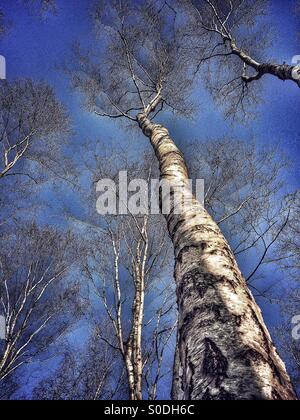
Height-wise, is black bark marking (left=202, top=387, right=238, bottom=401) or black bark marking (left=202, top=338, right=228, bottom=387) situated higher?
black bark marking (left=202, top=338, right=228, bottom=387)

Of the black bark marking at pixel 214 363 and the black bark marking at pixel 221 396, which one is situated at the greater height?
the black bark marking at pixel 214 363

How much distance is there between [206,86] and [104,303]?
6323 millimetres

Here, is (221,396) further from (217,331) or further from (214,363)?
(217,331)

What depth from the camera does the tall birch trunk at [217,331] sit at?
94 centimetres

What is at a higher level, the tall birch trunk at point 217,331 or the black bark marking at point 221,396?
the tall birch trunk at point 217,331

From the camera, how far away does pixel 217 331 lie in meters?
1.12

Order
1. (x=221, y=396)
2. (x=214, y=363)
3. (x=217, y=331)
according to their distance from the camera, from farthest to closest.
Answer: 1. (x=217, y=331)
2. (x=214, y=363)
3. (x=221, y=396)

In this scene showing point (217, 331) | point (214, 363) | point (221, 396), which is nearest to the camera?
point (221, 396)

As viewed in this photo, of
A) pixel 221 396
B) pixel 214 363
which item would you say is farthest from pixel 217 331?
pixel 221 396

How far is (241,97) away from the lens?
309 inches

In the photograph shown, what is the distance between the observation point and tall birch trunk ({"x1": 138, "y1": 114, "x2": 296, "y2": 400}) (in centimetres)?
94
